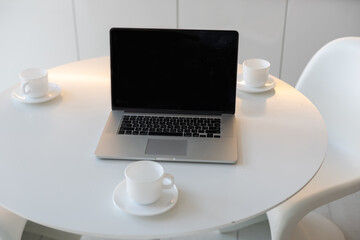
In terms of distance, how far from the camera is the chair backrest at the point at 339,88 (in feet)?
5.68

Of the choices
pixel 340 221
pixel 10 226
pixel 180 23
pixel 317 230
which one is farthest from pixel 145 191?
pixel 180 23

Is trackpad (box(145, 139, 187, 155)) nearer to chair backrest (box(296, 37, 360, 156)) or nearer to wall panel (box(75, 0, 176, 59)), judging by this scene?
chair backrest (box(296, 37, 360, 156))

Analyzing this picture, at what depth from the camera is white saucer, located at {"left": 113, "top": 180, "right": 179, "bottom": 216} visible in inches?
40.9

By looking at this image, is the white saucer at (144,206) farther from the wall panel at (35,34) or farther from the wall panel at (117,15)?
the wall panel at (35,34)

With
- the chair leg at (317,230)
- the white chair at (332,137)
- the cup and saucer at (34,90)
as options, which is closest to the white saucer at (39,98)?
the cup and saucer at (34,90)

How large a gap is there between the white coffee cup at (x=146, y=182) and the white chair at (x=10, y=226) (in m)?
0.43

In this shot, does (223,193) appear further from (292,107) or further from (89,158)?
(292,107)

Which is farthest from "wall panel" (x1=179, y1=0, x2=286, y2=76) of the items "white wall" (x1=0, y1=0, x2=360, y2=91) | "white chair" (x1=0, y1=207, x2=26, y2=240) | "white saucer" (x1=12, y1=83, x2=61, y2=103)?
"white chair" (x1=0, y1=207, x2=26, y2=240)

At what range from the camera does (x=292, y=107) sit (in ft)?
4.99

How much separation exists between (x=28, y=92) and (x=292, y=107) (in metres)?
0.84

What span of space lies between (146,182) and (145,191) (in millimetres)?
24

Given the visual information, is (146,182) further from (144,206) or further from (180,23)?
(180,23)

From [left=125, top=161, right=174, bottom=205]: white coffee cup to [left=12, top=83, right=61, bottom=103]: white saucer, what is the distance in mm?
567

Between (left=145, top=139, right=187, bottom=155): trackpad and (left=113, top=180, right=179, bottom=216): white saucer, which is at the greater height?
(left=145, top=139, right=187, bottom=155): trackpad
